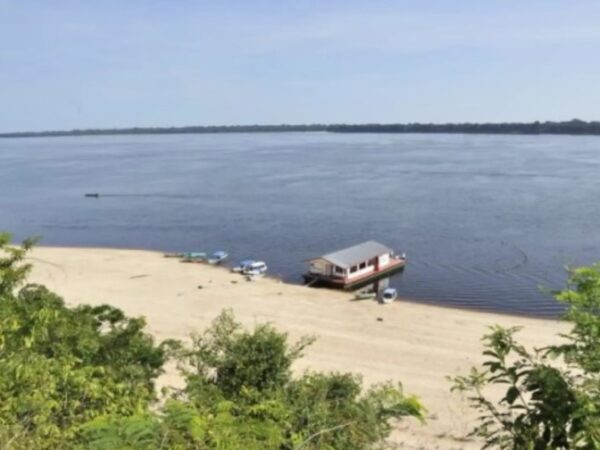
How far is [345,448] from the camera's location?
35.9 ft

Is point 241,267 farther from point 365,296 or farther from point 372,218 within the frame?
point 372,218

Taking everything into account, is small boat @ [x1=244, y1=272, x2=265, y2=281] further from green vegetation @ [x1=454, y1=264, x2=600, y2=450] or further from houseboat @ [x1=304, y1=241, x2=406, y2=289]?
green vegetation @ [x1=454, y1=264, x2=600, y2=450]

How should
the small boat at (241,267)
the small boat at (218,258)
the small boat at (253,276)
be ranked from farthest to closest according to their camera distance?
the small boat at (218,258) < the small boat at (241,267) < the small boat at (253,276)

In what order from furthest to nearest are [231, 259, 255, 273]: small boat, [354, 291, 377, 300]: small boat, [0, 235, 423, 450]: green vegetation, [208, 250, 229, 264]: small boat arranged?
[208, 250, 229, 264]: small boat → [231, 259, 255, 273]: small boat → [354, 291, 377, 300]: small boat → [0, 235, 423, 450]: green vegetation

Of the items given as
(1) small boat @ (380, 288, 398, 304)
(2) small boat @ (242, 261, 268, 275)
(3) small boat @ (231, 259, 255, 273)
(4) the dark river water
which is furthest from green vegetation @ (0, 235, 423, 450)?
(3) small boat @ (231, 259, 255, 273)

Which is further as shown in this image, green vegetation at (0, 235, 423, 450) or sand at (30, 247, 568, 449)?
sand at (30, 247, 568, 449)

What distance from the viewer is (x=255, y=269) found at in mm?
48688

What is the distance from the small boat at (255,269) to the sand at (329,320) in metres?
1.04

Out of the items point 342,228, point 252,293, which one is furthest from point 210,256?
point 342,228

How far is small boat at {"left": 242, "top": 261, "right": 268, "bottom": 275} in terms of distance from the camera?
48.3 meters

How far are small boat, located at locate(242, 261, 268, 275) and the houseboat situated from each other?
11.9 feet

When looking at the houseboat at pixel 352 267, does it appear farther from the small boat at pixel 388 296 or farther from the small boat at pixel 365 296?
the small boat at pixel 388 296

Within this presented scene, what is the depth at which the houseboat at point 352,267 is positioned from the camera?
46562 mm

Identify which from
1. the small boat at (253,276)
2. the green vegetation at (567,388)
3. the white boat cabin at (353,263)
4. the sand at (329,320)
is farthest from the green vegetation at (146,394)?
the white boat cabin at (353,263)
